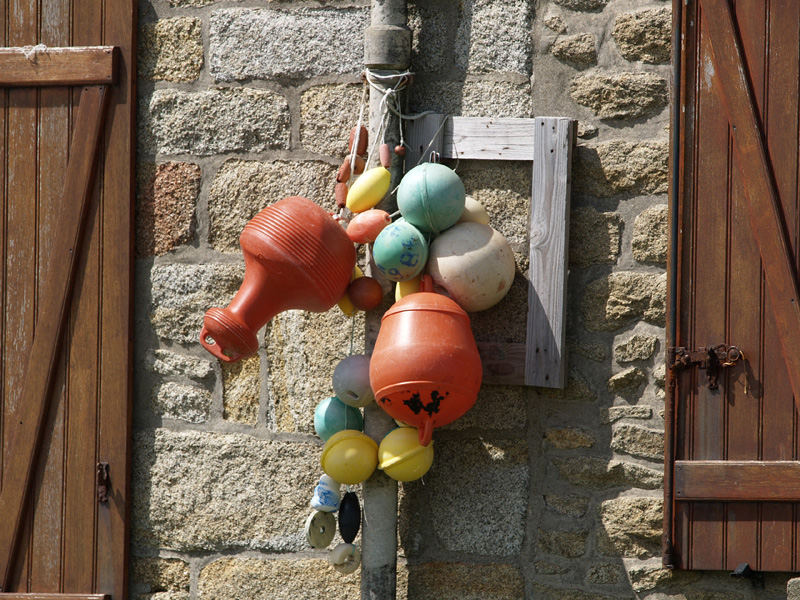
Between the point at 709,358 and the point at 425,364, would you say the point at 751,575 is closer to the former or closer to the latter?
the point at 709,358

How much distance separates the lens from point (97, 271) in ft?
10.6

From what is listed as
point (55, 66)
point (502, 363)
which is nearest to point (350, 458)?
point (502, 363)

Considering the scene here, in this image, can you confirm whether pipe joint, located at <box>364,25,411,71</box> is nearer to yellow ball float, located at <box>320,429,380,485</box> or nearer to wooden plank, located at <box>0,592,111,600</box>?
yellow ball float, located at <box>320,429,380,485</box>

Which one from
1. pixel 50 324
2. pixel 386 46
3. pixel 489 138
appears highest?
pixel 386 46

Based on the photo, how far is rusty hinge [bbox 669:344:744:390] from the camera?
2859mm

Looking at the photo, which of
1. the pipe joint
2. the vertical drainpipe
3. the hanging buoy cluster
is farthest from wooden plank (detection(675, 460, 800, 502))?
the pipe joint

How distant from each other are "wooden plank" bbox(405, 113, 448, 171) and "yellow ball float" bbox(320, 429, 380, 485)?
2.77 ft

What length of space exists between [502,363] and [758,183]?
895 mm

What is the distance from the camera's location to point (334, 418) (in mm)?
2932

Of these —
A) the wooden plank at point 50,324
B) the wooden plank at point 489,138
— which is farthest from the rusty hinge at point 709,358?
the wooden plank at point 50,324

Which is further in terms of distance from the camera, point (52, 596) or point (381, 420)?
point (52, 596)

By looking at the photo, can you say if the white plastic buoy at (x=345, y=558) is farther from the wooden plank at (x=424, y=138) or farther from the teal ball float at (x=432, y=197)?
the wooden plank at (x=424, y=138)

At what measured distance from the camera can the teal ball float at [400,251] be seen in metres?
2.76

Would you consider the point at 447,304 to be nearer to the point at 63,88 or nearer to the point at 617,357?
the point at 617,357
